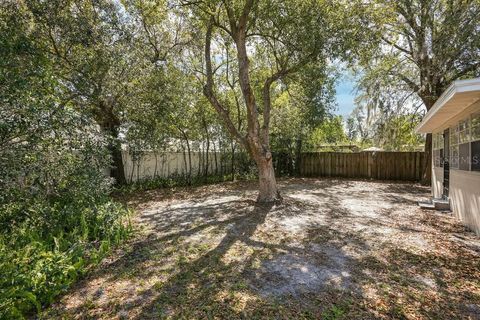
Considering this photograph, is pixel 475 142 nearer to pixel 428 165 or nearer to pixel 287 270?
pixel 287 270

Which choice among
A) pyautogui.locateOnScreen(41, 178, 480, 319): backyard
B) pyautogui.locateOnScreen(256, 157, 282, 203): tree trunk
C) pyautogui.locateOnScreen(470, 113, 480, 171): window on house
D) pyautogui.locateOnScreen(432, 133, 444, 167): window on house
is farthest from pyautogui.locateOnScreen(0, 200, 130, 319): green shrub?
pyautogui.locateOnScreen(432, 133, 444, 167): window on house

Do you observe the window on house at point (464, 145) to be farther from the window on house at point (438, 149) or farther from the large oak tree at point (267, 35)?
the large oak tree at point (267, 35)

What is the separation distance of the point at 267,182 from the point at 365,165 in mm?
7883

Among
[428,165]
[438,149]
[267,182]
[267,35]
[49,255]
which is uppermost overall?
[267,35]

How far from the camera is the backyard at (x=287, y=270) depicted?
2.60 meters

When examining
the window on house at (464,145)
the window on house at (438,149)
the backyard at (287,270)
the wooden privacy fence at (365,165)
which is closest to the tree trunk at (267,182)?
the backyard at (287,270)

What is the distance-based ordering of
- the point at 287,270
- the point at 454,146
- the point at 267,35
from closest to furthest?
the point at 287,270 < the point at 454,146 < the point at 267,35

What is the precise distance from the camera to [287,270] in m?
3.36

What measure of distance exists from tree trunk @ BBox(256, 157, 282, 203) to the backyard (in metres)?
1.00

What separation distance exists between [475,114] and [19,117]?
6.65 m

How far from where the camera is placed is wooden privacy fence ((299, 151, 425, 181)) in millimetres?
11992

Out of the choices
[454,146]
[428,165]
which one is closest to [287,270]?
[454,146]

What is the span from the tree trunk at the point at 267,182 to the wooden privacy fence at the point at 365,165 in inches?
287

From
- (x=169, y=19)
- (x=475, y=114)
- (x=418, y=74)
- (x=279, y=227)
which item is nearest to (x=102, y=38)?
(x=169, y=19)
